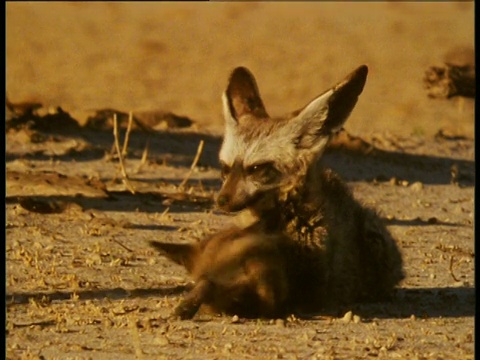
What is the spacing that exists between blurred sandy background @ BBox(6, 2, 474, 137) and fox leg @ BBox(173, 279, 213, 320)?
6239 mm

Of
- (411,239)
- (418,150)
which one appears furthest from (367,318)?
(418,150)

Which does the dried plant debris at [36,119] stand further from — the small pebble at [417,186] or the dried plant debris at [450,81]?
the dried plant debris at [450,81]

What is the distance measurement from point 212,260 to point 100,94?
36.9 ft

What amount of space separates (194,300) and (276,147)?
38.5 inches

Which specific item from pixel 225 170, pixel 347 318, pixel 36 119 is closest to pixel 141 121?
pixel 36 119

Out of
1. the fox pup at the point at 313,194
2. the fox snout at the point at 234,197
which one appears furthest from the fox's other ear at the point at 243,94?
the fox snout at the point at 234,197

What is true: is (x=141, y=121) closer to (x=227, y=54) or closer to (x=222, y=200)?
(x=222, y=200)

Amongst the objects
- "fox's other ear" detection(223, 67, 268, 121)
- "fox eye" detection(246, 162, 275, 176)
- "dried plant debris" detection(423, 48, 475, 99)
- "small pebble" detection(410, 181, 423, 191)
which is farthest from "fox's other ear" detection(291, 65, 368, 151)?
"small pebble" detection(410, 181, 423, 191)

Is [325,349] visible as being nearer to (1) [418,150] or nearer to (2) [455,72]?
(2) [455,72]

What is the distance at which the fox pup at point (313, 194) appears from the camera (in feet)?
24.0

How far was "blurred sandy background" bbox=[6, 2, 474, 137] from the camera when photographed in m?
17.7

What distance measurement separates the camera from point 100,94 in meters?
18.2

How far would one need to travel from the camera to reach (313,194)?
739cm

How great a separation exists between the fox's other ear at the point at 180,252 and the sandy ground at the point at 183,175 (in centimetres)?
24
